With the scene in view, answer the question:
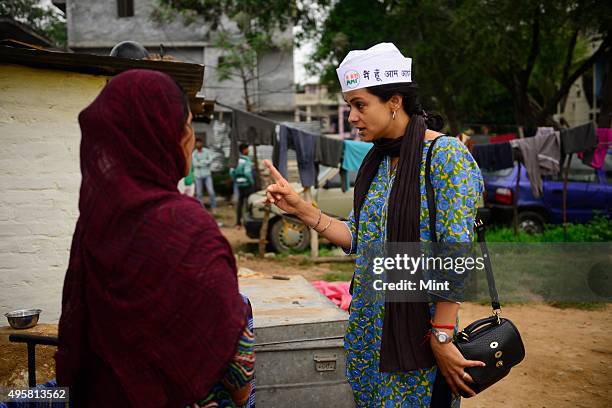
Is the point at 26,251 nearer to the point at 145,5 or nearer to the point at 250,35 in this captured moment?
the point at 250,35

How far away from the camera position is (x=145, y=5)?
77.5 ft

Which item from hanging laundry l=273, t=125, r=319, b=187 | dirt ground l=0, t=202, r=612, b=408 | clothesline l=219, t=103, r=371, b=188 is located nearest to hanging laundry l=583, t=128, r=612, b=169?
dirt ground l=0, t=202, r=612, b=408

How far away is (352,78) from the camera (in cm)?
211

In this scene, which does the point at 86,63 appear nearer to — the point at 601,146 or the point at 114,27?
the point at 601,146

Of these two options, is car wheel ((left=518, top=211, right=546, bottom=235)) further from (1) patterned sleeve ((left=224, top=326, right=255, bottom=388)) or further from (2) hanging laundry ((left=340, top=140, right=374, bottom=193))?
(1) patterned sleeve ((left=224, top=326, right=255, bottom=388))

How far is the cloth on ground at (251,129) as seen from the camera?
30.9ft

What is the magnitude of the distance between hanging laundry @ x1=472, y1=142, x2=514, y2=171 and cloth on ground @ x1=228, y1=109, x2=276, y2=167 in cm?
375

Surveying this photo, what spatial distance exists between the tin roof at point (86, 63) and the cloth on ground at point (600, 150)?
741cm

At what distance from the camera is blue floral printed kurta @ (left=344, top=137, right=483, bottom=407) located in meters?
1.90

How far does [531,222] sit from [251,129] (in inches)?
226

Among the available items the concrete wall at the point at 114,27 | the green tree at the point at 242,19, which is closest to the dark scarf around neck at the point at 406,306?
the green tree at the point at 242,19

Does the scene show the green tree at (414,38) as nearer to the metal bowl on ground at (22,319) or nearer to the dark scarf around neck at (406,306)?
the metal bowl on ground at (22,319)

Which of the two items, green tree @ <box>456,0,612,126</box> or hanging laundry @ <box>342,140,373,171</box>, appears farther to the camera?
green tree @ <box>456,0,612,126</box>

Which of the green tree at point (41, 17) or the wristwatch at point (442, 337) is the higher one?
the green tree at point (41, 17)
